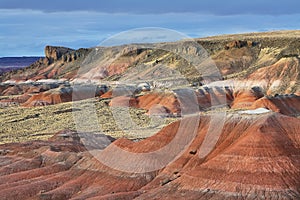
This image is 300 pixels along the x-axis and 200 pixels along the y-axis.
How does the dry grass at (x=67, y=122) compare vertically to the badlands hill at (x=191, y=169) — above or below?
below

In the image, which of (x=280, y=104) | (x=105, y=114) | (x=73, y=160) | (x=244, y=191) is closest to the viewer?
(x=244, y=191)

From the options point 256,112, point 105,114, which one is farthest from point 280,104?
point 256,112

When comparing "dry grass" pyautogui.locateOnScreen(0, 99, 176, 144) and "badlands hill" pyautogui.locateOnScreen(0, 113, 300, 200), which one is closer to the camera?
"badlands hill" pyautogui.locateOnScreen(0, 113, 300, 200)

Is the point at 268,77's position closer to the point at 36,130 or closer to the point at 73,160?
the point at 36,130

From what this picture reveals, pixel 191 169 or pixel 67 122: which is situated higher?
pixel 191 169

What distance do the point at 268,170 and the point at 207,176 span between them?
219 inches

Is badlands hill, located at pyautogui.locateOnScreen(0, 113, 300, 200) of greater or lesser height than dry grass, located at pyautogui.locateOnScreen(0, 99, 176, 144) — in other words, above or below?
above

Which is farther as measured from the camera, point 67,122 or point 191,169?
point 67,122

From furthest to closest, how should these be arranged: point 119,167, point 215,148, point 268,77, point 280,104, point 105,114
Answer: point 268,77
point 105,114
point 280,104
point 119,167
point 215,148

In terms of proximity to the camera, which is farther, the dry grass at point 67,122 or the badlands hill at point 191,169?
the dry grass at point 67,122

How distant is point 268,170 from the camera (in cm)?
4775

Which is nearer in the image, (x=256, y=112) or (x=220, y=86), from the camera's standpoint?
(x=256, y=112)

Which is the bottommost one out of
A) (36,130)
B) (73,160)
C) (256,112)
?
(36,130)

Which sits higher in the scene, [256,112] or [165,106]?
[256,112]
